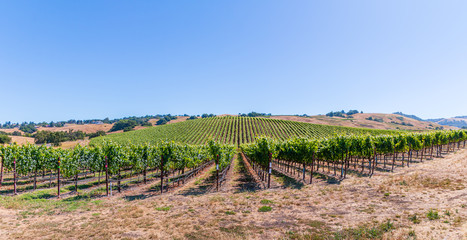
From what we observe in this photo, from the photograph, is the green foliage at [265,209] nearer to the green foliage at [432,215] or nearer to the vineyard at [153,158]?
the vineyard at [153,158]

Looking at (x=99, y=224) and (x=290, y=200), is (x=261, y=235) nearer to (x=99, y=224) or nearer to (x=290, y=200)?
(x=290, y=200)

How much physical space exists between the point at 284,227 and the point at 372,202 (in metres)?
7.70

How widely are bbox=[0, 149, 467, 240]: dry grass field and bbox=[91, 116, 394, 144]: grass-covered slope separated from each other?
2561 inches

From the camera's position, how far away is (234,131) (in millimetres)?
96375

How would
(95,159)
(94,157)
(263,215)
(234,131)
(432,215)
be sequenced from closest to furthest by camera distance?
(432,215), (263,215), (95,159), (94,157), (234,131)

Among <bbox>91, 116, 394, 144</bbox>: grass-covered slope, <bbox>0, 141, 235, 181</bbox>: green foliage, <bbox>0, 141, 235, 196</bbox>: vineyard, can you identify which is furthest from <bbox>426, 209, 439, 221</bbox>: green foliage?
<bbox>91, 116, 394, 144</bbox>: grass-covered slope

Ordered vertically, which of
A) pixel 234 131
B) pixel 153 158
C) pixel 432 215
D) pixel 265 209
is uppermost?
pixel 432 215

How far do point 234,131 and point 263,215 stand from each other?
84877 mm

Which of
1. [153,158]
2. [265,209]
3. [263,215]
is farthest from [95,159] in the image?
[263,215]

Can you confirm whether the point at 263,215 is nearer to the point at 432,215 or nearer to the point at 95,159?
the point at 432,215

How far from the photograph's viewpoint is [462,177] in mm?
17031

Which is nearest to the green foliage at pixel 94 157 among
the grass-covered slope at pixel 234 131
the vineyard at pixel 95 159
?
the vineyard at pixel 95 159

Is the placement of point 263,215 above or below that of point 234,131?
above

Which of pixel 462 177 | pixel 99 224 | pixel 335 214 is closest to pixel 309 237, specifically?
pixel 335 214
